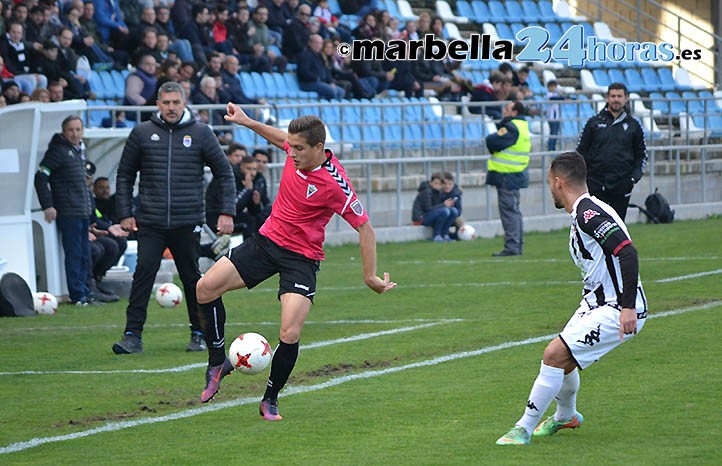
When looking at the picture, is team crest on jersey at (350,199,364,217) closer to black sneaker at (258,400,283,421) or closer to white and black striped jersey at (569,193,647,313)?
black sneaker at (258,400,283,421)

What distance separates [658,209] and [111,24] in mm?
9792

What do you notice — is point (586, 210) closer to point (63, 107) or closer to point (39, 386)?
point (39, 386)

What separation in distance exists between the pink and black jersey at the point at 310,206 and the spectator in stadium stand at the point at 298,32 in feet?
53.7

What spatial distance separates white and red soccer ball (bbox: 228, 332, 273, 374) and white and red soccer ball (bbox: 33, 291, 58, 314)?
5855 mm

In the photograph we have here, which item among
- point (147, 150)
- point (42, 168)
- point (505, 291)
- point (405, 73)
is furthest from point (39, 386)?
point (405, 73)

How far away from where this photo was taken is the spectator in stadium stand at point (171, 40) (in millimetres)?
22188

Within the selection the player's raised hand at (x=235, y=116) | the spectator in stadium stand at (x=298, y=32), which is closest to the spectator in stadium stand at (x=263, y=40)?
the spectator in stadium stand at (x=298, y=32)

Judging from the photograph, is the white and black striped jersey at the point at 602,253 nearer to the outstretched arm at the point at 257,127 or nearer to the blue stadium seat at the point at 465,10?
the outstretched arm at the point at 257,127

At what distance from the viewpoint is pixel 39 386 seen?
31.8ft

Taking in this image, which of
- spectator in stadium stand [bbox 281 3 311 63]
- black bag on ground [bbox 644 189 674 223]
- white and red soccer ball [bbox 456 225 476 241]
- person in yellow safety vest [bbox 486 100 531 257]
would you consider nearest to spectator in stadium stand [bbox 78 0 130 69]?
spectator in stadium stand [bbox 281 3 311 63]

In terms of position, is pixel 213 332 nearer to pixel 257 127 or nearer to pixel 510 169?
pixel 257 127

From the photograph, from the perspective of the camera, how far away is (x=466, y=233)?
21797 millimetres

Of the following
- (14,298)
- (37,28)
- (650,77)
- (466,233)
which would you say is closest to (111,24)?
(37,28)

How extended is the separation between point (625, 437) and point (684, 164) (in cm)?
1951
